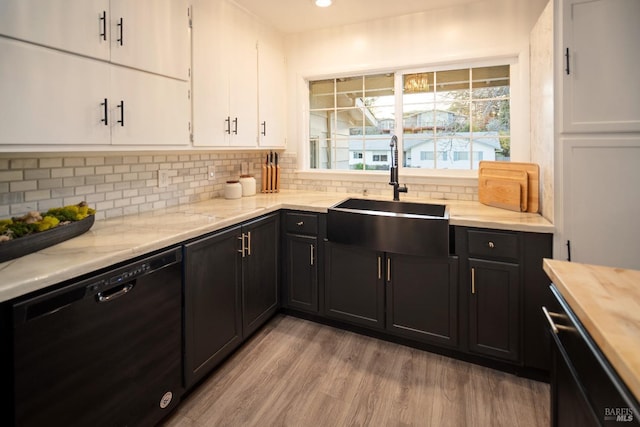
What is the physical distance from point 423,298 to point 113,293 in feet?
5.81

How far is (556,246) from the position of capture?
76.8 inches

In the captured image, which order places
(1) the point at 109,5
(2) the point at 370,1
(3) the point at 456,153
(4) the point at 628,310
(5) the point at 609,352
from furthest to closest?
(3) the point at 456,153
(2) the point at 370,1
(1) the point at 109,5
(4) the point at 628,310
(5) the point at 609,352

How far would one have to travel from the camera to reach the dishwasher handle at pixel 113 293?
54.2 inches

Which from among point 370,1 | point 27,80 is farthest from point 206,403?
point 370,1

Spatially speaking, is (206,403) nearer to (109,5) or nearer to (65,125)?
(65,125)

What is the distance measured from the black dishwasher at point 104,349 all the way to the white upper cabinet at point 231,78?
113 centimetres

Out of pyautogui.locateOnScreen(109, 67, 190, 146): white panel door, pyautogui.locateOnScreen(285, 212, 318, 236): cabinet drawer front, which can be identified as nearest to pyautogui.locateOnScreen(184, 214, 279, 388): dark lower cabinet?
pyautogui.locateOnScreen(285, 212, 318, 236): cabinet drawer front

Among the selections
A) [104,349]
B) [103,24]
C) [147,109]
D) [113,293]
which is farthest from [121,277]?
[103,24]

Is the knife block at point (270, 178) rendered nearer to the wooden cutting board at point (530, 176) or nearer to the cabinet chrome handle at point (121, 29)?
the cabinet chrome handle at point (121, 29)

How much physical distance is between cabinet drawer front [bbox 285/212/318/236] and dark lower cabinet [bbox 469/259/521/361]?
3.65 feet

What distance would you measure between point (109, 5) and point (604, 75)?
101 inches

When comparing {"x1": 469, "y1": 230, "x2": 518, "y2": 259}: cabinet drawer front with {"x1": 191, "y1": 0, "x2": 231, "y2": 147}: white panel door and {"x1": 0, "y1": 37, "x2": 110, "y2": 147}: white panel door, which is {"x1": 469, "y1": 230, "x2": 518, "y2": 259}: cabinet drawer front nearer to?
{"x1": 191, "y1": 0, "x2": 231, "y2": 147}: white panel door

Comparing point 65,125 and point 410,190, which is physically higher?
point 65,125

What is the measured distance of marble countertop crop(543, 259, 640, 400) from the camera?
27.1 inches
